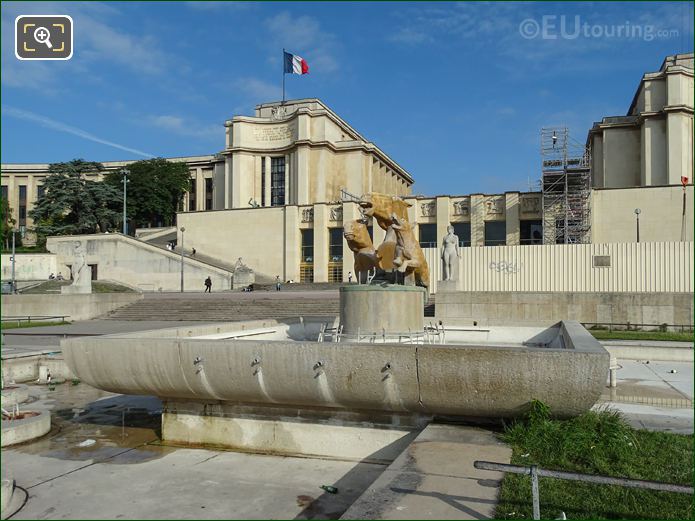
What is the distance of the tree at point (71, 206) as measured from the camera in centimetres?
6881

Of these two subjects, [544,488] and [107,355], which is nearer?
[544,488]

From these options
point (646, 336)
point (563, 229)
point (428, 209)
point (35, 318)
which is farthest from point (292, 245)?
point (646, 336)

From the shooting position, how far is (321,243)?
56.8 metres

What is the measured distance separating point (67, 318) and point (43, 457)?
83.4 feet

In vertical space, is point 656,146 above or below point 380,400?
above

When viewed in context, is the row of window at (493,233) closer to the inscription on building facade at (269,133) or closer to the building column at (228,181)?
the inscription on building facade at (269,133)

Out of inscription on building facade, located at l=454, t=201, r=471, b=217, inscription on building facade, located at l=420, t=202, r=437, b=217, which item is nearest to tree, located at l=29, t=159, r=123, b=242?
inscription on building facade, located at l=420, t=202, r=437, b=217

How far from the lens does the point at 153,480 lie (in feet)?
17.2

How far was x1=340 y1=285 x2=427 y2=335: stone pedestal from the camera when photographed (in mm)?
8555

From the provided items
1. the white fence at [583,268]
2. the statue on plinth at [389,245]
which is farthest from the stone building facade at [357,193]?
the statue on plinth at [389,245]

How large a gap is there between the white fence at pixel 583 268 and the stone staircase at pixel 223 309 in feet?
24.9

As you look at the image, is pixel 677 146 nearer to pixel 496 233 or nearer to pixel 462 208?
pixel 496 233

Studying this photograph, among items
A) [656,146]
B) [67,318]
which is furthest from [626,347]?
[656,146]

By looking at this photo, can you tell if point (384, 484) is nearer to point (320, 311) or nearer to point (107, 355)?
Answer: point (107, 355)
